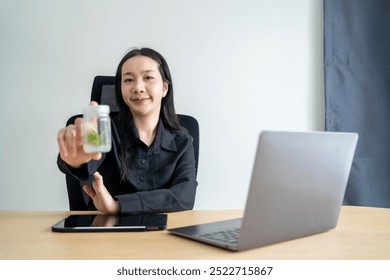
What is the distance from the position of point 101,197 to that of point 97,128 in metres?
0.37

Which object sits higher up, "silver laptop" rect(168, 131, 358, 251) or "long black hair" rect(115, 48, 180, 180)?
"long black hair" rect(115, 48, 180, 180)

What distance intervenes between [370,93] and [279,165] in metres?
1.72

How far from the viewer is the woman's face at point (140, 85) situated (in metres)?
1.45

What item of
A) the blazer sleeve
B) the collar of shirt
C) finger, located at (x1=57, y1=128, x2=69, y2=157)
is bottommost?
the blazer sleeve

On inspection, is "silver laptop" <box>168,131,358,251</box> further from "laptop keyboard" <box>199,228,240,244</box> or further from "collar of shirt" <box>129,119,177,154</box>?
"collar of shirt" <box>129,119,177,154</box>

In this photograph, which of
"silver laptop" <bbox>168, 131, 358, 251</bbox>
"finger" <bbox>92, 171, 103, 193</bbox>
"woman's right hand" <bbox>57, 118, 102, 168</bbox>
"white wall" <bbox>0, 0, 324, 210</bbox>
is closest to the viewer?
"silver laptop" <bbox>168, 131, 358, 251</bbox>

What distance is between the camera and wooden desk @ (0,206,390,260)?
0.68 meters

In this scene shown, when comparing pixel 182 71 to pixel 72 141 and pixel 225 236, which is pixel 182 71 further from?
pixel 225 236

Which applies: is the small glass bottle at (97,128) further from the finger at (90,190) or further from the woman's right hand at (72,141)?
the finger at (90,190)

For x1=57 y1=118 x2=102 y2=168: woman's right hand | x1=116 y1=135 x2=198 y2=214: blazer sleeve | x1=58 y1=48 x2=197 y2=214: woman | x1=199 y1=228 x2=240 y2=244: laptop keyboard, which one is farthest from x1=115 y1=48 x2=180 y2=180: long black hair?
x1=199 y1=228 x2=240 y2=244: laptop keyboard

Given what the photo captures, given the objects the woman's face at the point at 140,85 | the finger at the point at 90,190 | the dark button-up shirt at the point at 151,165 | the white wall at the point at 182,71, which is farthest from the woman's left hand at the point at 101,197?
the white wall at the point at 182,71

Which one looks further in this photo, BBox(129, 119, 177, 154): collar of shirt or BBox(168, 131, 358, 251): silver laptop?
BBox(129, 119, 177, 154): collar of shirt

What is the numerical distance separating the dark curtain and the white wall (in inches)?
3.5

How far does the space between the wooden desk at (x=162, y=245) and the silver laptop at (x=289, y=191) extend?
1.0 inches
